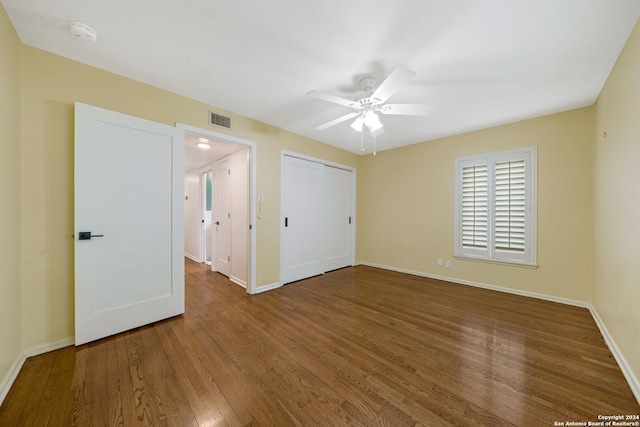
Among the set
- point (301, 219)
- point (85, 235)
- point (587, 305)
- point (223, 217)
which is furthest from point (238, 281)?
point (587, 305)

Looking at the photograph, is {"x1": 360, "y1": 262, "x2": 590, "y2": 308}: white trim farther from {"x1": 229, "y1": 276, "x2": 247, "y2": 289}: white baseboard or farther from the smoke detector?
the smoke detector

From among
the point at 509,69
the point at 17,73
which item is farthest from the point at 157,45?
the point at 509,69

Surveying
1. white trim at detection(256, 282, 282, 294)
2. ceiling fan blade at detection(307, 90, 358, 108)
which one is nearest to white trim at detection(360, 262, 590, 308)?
white trim at detection(256, 282, 282, 294)

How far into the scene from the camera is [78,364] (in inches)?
68.9

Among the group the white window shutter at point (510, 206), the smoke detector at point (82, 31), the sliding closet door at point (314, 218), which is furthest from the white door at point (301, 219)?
the white window shutter at point (510, 206)

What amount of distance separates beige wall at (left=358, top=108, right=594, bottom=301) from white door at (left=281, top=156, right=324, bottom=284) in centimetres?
130

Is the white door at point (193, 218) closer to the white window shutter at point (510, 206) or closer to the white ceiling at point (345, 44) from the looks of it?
the white ceiling at point (345, 44)

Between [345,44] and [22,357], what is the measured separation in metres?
3.43

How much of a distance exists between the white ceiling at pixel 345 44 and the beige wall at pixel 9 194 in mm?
258

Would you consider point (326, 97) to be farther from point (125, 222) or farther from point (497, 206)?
point (497, 206)

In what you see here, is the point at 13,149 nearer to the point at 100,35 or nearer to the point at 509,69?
the point at 100,35

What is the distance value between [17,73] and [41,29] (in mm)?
390

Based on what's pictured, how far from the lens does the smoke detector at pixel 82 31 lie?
162 cm

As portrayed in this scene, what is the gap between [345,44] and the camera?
1770mm
